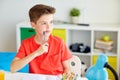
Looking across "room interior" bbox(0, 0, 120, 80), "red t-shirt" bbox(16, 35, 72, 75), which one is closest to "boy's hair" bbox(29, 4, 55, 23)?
"red t-shirt" bbox(16, 35, 72, 75)

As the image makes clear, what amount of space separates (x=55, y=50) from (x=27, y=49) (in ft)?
0.60

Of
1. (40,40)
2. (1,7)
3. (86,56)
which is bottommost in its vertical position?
(86,56)

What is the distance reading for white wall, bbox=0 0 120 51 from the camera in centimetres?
319

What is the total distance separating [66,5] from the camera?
3289 millimetres

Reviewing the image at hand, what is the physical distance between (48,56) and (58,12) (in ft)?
5.75

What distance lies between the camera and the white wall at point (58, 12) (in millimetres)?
3189

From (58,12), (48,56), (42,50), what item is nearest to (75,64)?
(48,56)

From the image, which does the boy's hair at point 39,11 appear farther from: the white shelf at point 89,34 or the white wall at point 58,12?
the white wall at point 58,12

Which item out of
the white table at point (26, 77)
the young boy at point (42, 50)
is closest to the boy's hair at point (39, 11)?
the young boy at point (42, 50)

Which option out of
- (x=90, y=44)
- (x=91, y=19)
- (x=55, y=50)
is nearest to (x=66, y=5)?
(x=91, y=19)

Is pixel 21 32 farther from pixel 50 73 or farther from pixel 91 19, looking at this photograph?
pixel 50 73

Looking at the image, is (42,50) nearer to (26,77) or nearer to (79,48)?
(26,77)

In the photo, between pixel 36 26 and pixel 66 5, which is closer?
pixel 36 26

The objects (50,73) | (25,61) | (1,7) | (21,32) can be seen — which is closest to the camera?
(25,61)
